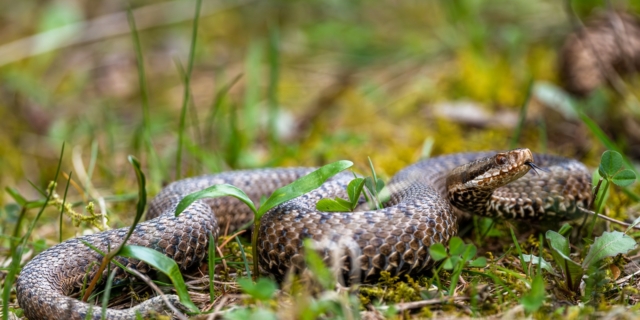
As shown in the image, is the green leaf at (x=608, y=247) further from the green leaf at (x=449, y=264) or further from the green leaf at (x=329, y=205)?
the green leaf at (x=329, y=205)

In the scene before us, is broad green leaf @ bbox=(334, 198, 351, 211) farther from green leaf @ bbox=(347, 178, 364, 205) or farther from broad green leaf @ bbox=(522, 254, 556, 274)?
broad green leaf @ bbox=(522, 254, 556, 274)

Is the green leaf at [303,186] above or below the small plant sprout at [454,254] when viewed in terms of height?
above

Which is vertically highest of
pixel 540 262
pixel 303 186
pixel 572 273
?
pixel 303 186

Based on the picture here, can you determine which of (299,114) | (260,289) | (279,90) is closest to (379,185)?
(260,289)

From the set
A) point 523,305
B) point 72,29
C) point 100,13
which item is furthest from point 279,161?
point 100,13

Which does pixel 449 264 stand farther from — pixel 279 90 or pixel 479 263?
pixel 279 90

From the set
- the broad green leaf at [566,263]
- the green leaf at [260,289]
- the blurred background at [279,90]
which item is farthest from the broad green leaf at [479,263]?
the blurred background at [279,90]

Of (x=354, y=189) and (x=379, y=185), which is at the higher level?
(x=354, y=189)

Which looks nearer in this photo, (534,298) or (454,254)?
(534,298)
